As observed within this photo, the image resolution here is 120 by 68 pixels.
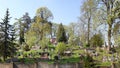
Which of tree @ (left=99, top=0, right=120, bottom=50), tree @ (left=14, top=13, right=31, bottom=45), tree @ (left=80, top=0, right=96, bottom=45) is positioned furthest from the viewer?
tree @ (left=14, top=13, right=31, bottom=45)

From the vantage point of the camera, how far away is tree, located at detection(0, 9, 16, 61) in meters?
40.1

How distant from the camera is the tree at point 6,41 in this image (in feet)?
Answer: 132

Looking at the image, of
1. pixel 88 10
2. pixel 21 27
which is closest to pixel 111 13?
pixel 88 10

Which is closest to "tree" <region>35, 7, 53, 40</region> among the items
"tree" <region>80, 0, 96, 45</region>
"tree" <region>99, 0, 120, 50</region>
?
"tree" <region>80, 0, 96, 45</region>

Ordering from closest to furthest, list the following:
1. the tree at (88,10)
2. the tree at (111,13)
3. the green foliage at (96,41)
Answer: the tree at (111,13), the tree at (88,10), the green foliage at (96,41)

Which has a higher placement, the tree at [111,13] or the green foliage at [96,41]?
the tree at [111,13]

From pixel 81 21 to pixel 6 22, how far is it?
18443 mm

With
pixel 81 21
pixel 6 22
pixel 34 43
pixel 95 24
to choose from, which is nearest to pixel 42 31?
pixel 34 43

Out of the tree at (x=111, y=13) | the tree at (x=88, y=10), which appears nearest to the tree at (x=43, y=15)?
the tree at (x=88, y=10)

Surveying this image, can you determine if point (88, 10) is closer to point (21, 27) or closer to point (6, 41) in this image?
point (6, 41)

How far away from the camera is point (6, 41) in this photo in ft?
136

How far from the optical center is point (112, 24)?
3997 cm

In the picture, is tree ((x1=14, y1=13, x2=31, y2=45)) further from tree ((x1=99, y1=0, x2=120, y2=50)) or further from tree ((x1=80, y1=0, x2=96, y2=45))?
tree ((x1=99, y1=0, x2=120, y2=50))

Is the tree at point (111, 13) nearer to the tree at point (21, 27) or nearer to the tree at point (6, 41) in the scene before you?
the tree at point (6, 41)
